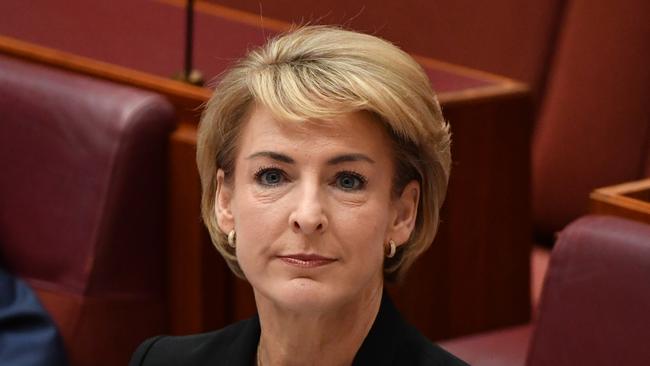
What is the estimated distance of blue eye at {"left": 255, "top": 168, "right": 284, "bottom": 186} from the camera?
1.07 meters

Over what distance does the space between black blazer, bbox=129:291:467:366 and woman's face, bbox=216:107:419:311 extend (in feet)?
0.17

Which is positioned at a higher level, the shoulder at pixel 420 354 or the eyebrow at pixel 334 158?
the eyebrow at pixel 334 158

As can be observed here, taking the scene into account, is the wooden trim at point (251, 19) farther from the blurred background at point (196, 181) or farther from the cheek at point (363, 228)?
the cheek at point (363, 228)

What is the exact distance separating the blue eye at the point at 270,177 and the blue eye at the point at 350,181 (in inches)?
1.6

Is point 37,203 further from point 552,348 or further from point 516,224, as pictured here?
point 552,348

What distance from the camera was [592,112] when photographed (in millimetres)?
2049

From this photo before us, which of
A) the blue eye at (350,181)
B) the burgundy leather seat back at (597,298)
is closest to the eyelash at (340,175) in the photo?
the blue eye at (350,181)

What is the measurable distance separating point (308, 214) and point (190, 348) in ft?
0.76

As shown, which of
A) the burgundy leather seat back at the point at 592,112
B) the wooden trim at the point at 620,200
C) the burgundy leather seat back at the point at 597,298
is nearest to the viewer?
the burgundy leather seat back at the point at 597,298

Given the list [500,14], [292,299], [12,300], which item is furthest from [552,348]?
[500,14]

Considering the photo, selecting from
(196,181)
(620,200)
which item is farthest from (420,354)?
(196,181)

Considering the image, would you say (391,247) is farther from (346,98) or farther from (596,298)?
(596,298)

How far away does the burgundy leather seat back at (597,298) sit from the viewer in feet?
4.22

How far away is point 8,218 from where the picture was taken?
1.78m
